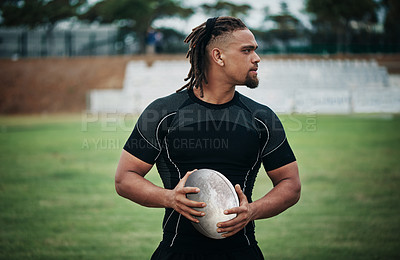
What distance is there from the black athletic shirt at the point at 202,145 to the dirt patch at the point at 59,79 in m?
43.5

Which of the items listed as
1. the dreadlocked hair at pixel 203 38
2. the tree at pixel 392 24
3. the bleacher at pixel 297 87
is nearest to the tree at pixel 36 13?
the bleacher at pixel 297 87

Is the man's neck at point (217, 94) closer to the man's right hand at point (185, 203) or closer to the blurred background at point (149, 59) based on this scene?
the man's right hand at point (185, 203)

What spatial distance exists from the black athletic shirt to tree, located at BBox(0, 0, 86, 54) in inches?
2158

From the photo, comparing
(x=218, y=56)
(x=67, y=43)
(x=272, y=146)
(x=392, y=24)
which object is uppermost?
(x=218, y=56)

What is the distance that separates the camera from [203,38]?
10.4 feet

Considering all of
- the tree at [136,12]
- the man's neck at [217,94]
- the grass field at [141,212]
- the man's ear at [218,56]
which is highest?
the man's ear at [218,56]

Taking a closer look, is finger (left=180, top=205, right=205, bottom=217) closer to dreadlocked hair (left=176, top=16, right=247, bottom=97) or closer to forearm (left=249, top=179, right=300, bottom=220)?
forearm (left=249, top=179, right=300, bottom=220)

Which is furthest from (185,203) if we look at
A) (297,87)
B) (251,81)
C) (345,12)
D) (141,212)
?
(345,12)

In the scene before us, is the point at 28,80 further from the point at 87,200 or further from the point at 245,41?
the point at 245,41

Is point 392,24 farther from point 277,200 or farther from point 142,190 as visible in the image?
point 142,190

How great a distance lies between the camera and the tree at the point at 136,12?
56312 mm

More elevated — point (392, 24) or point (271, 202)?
point (271, 202)

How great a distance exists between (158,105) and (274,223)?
16.7 ft

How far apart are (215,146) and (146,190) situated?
1.58 ft
